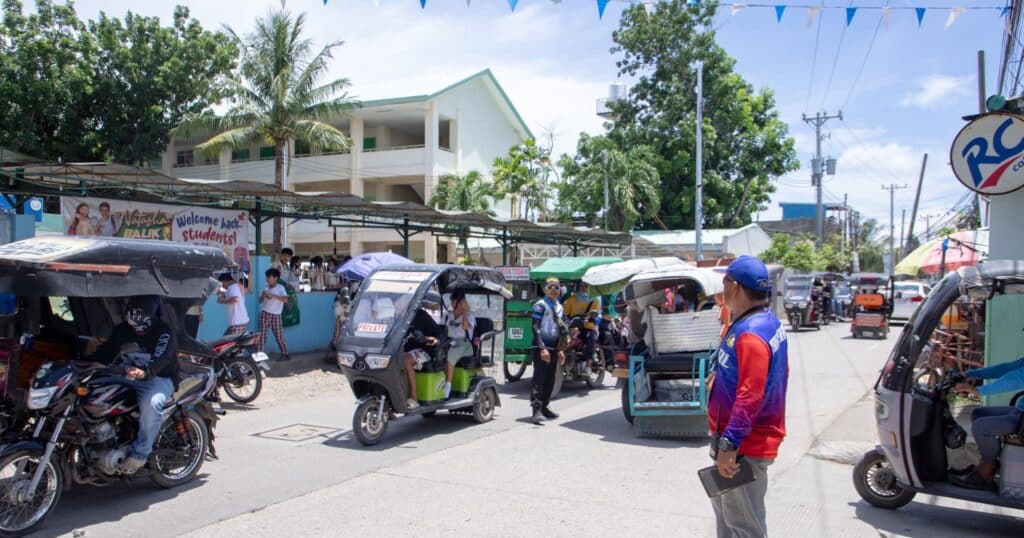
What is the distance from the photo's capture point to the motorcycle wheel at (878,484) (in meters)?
6.10

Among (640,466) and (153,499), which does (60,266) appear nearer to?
(153,499)

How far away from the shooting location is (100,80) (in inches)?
1068

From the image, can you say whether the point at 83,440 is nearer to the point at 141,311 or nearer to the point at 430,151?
the point at 141,311

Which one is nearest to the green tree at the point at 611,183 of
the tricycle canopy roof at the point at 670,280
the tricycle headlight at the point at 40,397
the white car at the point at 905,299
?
the white car at the point at 905,299

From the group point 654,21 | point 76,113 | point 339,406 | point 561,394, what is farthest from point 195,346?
point 654,21

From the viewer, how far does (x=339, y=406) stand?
1088cm

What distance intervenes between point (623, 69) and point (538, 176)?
12.6m

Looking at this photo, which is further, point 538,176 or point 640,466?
point 538,176

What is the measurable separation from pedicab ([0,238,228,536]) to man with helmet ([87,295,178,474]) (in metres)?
0.09

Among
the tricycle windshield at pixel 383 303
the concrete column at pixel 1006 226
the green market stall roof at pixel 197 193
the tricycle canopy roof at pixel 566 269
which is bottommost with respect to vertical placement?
the tricycle windshield at pixel 383 303

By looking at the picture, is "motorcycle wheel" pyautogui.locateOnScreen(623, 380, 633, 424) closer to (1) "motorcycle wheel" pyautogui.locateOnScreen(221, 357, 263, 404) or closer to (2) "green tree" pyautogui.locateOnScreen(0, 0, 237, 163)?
(1) "motorcycle wheel" pyautogui.locateOnScreen(221, 357, 263, 404)

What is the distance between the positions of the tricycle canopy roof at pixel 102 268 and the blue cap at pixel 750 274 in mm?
4498

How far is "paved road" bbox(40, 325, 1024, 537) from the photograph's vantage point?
561 centimetres

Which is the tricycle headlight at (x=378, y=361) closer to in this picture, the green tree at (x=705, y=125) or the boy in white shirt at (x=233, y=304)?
the boy in white shirt at (x=233, y=304)
